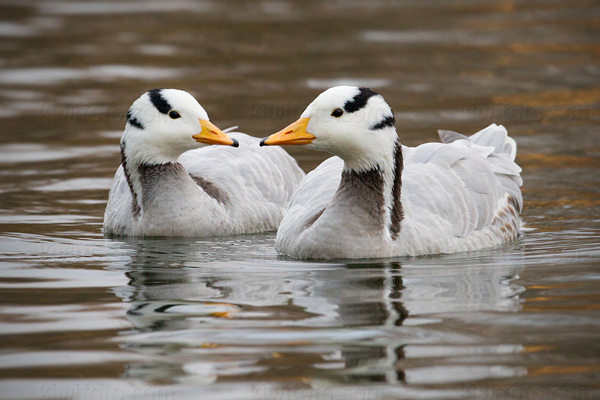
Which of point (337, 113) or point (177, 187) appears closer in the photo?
point (337, 113)

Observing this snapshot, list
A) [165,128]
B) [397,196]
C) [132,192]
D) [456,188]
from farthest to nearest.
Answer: [132,192] → [165,128] → [456,188] → [397,196]

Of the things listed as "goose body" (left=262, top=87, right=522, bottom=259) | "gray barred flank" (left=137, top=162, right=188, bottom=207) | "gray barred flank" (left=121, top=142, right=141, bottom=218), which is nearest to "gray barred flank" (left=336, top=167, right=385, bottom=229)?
"goose body" (left=262, top=87, right=522, bottom=259)

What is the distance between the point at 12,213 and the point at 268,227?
311 cm

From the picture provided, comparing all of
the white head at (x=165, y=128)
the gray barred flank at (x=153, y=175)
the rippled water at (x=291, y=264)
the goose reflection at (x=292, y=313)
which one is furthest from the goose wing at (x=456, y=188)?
the gray barred flank at (x=153, y=175)

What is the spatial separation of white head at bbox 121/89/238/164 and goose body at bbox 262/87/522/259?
1260mm

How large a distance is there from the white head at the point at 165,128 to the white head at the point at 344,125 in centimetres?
166

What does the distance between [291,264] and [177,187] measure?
2.29 meters

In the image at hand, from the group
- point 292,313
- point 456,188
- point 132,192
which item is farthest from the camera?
point 132,192

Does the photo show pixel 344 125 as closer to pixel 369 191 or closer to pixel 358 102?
pixel 358 102

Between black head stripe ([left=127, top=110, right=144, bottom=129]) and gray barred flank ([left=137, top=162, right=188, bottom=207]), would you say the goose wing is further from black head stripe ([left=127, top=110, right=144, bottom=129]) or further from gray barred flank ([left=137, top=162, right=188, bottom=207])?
black head stripe ([left=127, top=110, right=144, bottom=129])

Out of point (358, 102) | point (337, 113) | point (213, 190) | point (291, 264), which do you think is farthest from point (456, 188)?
point (213, 190)

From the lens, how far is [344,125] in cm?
1034

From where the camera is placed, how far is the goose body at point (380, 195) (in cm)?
1040

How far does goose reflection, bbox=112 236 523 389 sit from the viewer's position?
748cm
